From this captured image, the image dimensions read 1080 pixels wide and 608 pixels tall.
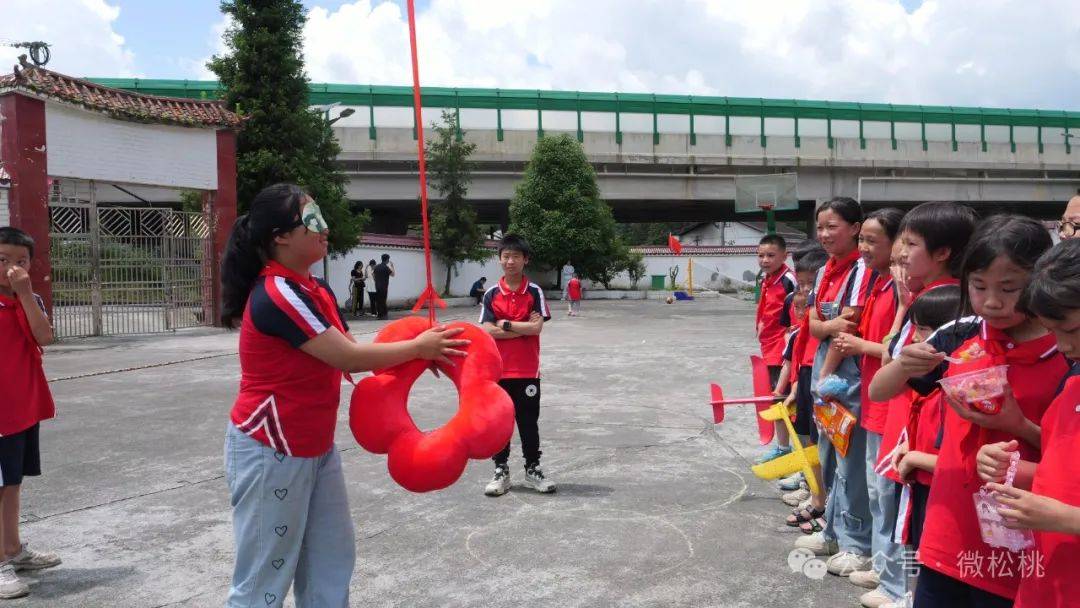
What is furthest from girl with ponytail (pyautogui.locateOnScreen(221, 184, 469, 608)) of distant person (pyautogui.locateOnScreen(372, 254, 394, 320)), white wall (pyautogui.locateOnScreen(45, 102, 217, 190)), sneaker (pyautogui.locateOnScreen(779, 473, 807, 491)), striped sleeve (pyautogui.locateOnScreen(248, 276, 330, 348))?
distant person (pyautogui.locateOnScreen(372, 254, 394, 320))

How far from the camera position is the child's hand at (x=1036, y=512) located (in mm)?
1624

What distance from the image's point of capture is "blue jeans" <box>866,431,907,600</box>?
3.21m

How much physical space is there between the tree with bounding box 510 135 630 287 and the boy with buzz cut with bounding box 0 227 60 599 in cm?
2549

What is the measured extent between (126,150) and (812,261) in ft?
48.9

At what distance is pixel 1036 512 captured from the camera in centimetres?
165

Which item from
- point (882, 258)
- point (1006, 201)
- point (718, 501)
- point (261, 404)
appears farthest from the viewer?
point (1006, 201)

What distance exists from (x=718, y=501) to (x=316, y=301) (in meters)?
3.12

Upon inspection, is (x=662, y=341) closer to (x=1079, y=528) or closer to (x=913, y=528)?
(x=913, y=528)

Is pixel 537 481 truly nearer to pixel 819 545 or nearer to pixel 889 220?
pixel 819 545

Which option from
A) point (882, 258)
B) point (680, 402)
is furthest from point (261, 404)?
point (680, 402)

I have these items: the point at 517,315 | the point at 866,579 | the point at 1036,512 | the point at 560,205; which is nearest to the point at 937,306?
the point at 1036,512

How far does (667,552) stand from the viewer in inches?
157

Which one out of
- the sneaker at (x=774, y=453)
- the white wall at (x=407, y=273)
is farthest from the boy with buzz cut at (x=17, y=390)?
the white wall at (x=407, y=273)

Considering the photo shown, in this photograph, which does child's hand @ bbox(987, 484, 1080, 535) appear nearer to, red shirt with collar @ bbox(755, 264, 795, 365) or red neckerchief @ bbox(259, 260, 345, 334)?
red neckerchief @ bbox(259, 260, 345, 334)
